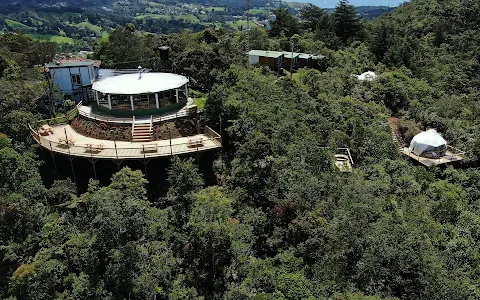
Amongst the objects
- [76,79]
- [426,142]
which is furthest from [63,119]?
[426,142]

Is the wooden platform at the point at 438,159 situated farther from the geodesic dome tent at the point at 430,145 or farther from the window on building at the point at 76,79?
the window on building at the point at 76,79

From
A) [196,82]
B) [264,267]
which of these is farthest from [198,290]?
[196,82]

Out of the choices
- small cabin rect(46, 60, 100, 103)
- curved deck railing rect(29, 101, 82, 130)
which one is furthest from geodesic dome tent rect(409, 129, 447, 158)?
small cabin rect(46, 60, 100, 103)

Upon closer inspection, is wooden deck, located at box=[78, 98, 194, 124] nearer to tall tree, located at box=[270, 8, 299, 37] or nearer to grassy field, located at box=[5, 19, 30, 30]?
tall tree, located at box=[270, 8, 299, 37]

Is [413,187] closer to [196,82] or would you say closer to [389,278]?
[389,278]

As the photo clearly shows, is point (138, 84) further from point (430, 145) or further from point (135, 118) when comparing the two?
point (430, 145)

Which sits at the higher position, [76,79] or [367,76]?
[76,79]
